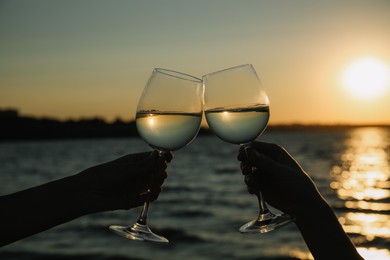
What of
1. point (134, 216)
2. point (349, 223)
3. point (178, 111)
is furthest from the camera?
point (134, 216)

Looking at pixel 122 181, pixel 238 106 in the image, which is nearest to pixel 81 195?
pixel 122 181

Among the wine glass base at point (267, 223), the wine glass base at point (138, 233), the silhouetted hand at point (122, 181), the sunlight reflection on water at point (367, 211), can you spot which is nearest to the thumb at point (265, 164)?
the wine glass base at point (267, 223)

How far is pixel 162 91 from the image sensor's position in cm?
253

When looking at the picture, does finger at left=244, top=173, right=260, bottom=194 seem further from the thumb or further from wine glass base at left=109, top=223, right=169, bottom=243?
wine glass base at left=109, top=223, right=169, bottom=243

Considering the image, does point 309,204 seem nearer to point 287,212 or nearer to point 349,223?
point 287,212

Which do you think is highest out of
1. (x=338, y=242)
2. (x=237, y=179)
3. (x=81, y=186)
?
(x=81, y=186)

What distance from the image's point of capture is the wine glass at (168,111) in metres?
2.50

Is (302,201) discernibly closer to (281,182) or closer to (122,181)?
(281,182)

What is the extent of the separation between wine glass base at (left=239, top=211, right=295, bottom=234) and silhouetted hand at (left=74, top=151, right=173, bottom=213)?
1.76ft

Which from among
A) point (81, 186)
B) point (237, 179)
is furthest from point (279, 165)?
point (237, 179)

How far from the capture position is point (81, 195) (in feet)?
7.90

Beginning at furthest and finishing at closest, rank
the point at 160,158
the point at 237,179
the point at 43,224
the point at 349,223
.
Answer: the point at 237,179 < the point at 349,223 < the point at 160,158 < the point at 43,224

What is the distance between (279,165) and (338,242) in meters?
0.48

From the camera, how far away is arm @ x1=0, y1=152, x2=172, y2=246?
2.27m
